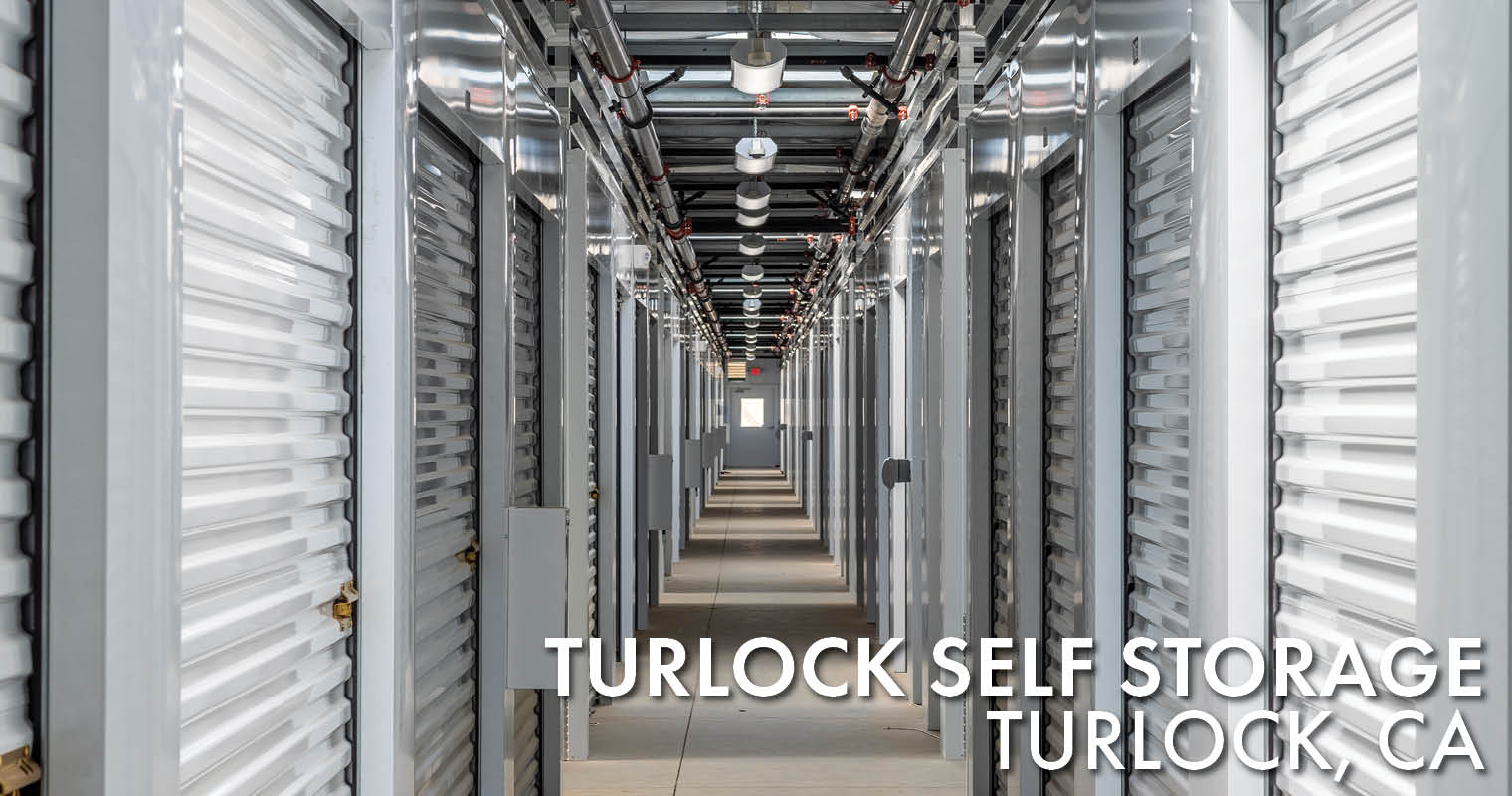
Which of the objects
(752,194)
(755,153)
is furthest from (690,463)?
(755,153)

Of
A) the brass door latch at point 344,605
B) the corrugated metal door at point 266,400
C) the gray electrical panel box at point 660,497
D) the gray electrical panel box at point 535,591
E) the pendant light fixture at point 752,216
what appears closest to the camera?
the corrugated metal door at point 266,400

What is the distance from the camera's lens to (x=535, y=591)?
11.8 ft

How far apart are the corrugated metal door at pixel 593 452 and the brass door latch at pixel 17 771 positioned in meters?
4.38

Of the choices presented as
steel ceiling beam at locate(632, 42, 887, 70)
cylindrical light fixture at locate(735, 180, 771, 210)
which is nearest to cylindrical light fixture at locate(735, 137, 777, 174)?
steel ceiling beam at locate(632, 42, 887, 70)

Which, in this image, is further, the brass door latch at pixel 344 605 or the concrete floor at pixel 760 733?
the concrete floor at pixel 760 733

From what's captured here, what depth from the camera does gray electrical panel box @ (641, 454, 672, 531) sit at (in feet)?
24.2

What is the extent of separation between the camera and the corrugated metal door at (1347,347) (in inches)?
67.4

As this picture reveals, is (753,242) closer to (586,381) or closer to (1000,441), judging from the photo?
(586,381)

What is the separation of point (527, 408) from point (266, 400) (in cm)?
219

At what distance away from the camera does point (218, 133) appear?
1.89 metres

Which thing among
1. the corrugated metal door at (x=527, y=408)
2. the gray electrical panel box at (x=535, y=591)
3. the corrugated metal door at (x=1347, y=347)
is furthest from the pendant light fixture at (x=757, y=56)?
the corrugated metal door at (x=1347, y=347)

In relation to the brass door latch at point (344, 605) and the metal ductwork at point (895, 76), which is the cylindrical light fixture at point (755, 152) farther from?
the brass door latch at point (344, 605)

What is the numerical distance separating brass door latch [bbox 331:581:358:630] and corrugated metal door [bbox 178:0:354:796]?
0.06ft

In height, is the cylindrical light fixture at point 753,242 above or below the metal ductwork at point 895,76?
below
